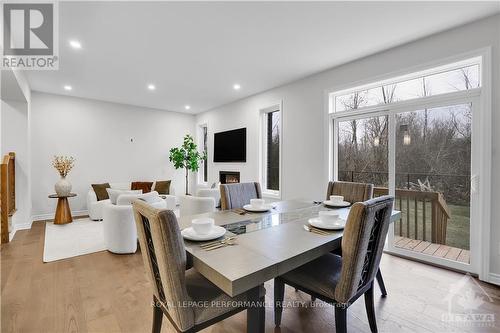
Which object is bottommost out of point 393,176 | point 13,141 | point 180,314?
point 180,314

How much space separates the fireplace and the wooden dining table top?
3523 millimetres

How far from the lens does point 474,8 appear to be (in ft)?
7.11

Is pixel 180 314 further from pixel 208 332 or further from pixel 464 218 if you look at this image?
pixel 464 218

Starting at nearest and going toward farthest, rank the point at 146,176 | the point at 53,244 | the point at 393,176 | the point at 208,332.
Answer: the point at 208,332 → the point at 393,176 → the point at 53,244 → the point at 146,176

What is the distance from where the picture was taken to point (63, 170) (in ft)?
15.0

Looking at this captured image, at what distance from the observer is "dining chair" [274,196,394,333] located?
121 cm

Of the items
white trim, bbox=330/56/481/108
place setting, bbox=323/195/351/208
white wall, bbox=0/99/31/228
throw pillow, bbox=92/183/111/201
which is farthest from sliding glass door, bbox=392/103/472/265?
white wall, bbox=0/99/31/228

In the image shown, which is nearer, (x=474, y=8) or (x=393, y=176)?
(x=474, y=8)

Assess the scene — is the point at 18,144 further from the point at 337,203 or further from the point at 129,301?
the point at 337,203

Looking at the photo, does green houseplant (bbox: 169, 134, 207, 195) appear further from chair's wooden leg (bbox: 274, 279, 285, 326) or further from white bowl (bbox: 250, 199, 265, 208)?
chair's wooden leg (bbox: 274, 279, 285, 326)

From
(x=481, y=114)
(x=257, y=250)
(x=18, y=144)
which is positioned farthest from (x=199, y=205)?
(x=481, y=114)

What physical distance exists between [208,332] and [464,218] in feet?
9.66

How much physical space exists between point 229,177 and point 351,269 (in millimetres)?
4497

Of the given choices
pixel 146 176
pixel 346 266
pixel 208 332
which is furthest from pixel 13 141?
pixel 346 266
